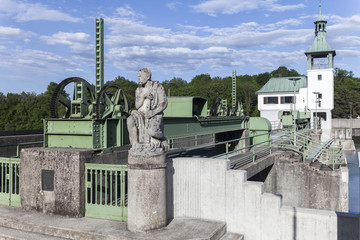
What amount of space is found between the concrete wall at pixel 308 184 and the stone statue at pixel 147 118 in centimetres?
1175

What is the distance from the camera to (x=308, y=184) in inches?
672

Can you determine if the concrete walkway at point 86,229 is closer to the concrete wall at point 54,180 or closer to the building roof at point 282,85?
the concrete wall at point 54,180

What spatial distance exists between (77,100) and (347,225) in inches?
265

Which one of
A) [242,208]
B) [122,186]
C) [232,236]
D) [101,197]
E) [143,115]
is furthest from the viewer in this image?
[101,197]

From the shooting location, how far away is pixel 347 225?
6188 millimetres

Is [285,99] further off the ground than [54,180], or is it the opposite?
[285,99]

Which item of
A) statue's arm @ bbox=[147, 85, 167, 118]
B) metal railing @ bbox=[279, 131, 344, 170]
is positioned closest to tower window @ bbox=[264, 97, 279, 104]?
metal railing @ bbox=[279, 131, 344, 170]

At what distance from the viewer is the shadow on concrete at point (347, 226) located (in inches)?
243

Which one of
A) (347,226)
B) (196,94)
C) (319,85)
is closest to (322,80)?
(319,85)

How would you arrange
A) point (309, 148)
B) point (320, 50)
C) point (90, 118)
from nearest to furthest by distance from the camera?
point (90, 118) → point (309, 148) → point (320, 50)

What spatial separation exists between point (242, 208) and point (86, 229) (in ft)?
10.9

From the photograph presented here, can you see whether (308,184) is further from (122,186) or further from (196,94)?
(196,94)

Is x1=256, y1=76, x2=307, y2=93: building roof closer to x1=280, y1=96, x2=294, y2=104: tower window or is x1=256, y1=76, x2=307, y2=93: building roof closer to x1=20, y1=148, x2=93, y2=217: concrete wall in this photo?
x1=280, y1=96, x2=294, y2=104: tower window

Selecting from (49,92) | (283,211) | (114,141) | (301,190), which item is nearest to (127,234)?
(114,141)
